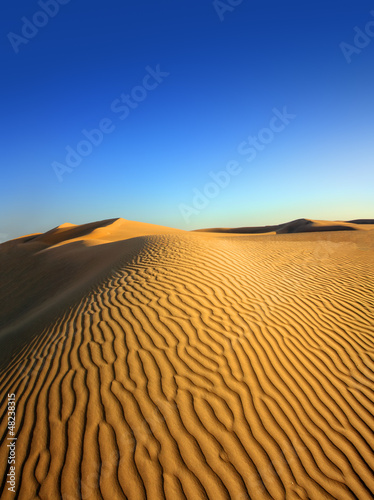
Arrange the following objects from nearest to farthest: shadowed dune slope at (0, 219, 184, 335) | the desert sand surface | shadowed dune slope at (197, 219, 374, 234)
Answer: the desert sand surface < shadowed dune slope at (0, 219, 184, 335) < shadowed dune slope at (197, 219, 374, 234)

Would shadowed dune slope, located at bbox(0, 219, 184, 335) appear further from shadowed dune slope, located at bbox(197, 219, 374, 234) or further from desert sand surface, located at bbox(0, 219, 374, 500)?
shadowed dune slope, located at bbox(197, 219, 374, 234)

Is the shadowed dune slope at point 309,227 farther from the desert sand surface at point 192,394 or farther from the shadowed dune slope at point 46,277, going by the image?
the desert sand surface at point 192,394

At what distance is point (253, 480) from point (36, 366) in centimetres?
316

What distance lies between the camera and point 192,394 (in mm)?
2836

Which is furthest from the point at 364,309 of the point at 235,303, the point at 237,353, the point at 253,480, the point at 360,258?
the point at 360,258

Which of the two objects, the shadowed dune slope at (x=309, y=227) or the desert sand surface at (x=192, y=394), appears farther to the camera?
the shadowed dune slope at (x=309, y=227)

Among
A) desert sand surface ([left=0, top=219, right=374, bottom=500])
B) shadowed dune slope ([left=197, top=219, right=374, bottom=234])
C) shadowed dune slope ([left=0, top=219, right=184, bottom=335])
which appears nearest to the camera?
desert sand surface ([left=0, top=219, right=374, bottom=500])

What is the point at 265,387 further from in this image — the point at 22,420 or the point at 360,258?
the point at 360,258

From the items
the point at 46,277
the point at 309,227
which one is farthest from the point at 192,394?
the point at 309,227

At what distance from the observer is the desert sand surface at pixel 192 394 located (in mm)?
2174

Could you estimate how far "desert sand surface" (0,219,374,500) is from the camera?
2174 millimetres

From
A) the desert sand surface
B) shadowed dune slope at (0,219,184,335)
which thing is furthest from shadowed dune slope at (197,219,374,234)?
the desert sand surface

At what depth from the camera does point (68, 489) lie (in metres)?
2.05

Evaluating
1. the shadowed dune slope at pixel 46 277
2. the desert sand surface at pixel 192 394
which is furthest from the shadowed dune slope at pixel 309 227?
the desert sand surface at pixel 192 394
